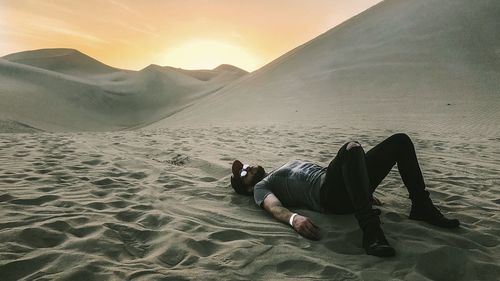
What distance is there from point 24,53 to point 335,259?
106 metres

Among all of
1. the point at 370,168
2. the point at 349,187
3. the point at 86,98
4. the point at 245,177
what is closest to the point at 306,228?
the point at 349,187

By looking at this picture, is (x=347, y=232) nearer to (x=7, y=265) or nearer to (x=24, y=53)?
(x=7, y=265)

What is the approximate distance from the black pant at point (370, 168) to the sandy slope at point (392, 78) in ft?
39.3

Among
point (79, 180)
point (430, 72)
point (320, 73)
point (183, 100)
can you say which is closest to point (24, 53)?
point (183, 100)

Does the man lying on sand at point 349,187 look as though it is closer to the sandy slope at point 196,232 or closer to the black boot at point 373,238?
the black boot at point 373,238

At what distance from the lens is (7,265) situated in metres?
2.62

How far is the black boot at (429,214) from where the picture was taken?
346cm

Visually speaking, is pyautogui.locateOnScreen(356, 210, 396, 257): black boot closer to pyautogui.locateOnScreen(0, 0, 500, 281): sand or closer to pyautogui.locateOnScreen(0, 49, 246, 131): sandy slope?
pyautogui.locateOnScreen(0, 0, 500, 281): sand

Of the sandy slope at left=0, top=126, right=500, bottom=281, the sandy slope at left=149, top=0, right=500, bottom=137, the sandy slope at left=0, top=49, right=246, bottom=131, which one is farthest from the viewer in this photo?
the sandy slope at left=0, top=49, right=246, bottom=131

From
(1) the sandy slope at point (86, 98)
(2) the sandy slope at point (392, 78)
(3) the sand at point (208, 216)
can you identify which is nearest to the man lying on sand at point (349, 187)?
(3) the sand at point (208, 216)

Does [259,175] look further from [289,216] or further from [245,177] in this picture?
[289,216]

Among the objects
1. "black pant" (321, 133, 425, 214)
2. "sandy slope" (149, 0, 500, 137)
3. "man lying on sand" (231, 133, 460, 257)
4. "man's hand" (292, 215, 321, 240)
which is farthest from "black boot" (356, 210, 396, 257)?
"sandy slope" (149, 0, 500, 137)

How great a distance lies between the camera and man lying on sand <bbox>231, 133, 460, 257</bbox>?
10.1ft

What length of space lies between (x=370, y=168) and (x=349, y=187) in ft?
1.66
